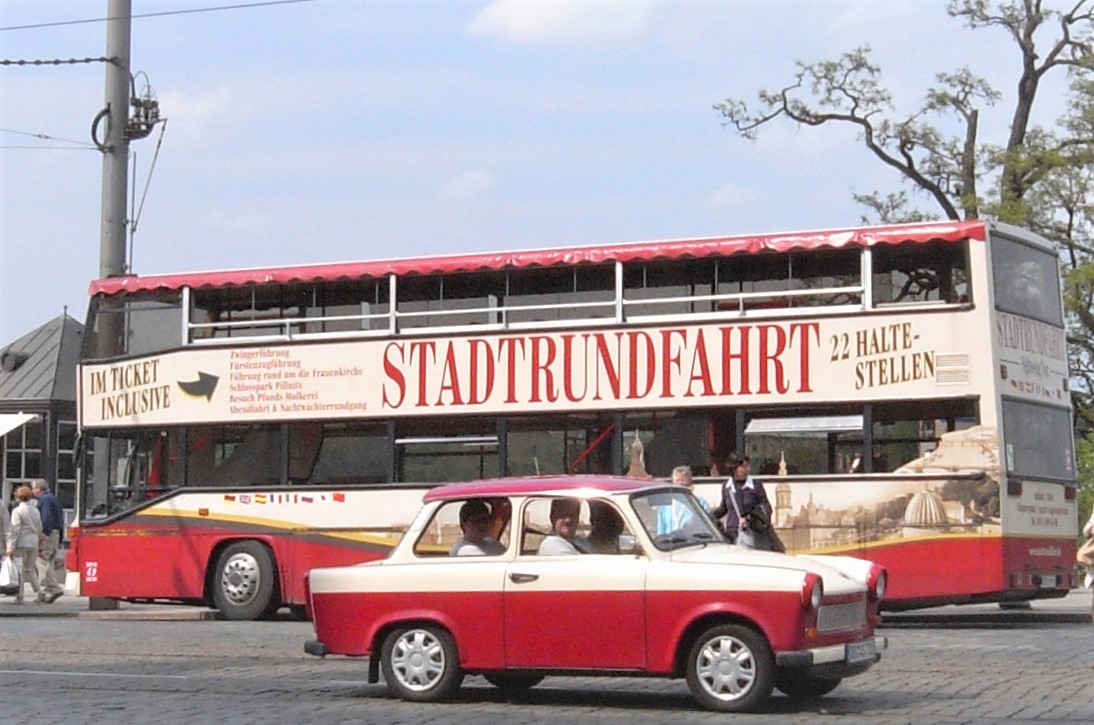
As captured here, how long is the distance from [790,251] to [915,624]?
14.5ft

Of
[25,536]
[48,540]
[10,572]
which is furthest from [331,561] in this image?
[48,540]

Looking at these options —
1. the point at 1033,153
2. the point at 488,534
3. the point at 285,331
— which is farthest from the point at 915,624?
the point at 1033,153

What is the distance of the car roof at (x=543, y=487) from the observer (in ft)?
41.7

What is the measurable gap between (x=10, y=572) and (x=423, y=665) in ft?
53.8

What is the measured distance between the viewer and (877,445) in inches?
798

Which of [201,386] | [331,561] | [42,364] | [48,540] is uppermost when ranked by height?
[42,364]

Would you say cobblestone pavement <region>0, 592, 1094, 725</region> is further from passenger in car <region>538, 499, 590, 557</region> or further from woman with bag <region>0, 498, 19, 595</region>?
woman with bag <region>0, 498, 19, 595</region>

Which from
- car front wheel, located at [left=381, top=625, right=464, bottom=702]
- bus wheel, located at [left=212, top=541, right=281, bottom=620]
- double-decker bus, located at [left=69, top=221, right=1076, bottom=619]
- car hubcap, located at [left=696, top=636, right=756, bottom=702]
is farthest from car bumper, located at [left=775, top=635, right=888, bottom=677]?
bus wheel, located at [left=212, top=541, right=281, bottom=620]

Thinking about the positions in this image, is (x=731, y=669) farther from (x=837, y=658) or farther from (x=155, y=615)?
(x=155, y=615)

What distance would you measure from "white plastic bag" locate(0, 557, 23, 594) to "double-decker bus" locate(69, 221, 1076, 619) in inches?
150

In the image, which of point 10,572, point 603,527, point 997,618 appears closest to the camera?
point 603,527

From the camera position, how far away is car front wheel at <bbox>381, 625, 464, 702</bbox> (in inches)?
508

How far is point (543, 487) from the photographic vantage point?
42.1 ft

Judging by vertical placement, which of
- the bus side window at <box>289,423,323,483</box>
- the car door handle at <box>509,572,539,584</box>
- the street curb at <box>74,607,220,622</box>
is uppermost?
the bus side window at <box>289,423,323,483</box>
